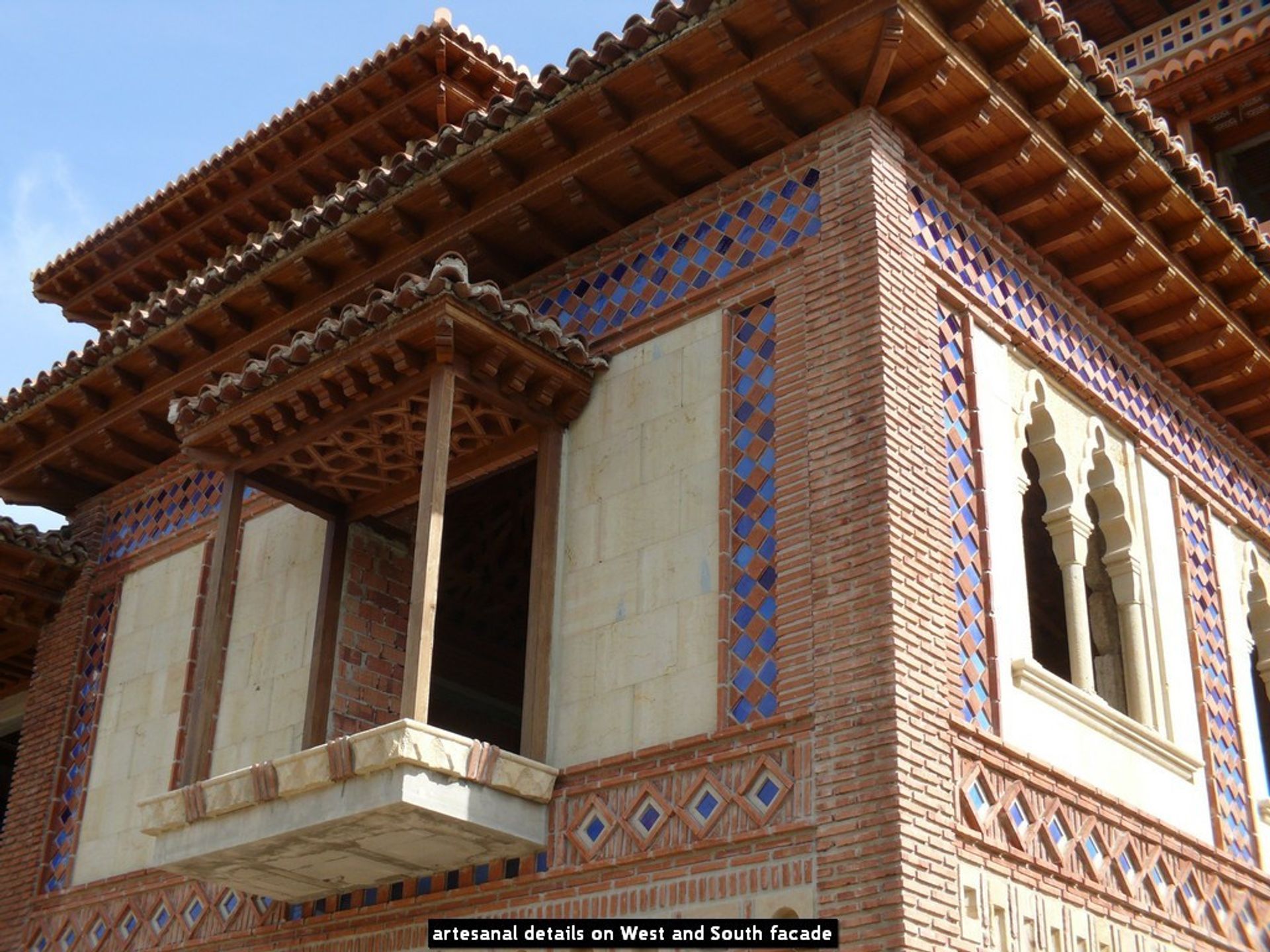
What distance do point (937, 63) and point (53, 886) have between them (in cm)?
714

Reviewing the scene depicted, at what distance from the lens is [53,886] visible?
33.3 feet

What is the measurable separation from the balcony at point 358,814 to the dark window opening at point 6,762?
679 cm

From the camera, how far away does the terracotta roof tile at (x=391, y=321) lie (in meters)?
7.75

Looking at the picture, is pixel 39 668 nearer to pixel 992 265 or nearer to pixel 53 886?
pixel 53 886

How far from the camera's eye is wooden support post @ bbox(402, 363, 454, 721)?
711 centimetres

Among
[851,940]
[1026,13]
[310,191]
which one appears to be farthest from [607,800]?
[310,191]

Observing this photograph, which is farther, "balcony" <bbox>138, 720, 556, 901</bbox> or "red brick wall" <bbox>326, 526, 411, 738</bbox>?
"red brick wall" <bbox>326, 526, 411, 738</bbox>

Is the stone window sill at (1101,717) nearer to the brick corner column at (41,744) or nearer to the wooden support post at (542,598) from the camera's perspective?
the wooden support post at (542,598)

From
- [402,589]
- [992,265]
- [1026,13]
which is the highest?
[1026,13]

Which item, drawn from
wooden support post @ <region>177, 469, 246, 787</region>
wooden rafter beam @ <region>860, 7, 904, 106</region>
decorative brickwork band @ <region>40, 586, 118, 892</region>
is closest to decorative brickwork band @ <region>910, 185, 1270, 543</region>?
wooden rafter beam @ <region>860, 7, 904, 106</region>

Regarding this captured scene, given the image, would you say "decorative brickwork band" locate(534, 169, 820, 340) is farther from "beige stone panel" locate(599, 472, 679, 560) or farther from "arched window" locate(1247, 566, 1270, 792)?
"arched window" locate(1247, 566, 1270, 792)

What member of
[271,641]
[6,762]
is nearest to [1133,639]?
[271,641]

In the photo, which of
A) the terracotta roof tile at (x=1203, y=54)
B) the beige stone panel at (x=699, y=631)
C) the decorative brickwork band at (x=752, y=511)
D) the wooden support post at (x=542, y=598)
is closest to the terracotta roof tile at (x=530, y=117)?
the decorative brickwork band at (x=752, y=511)

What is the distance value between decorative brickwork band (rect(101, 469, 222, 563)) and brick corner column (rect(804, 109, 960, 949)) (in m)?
4.61
